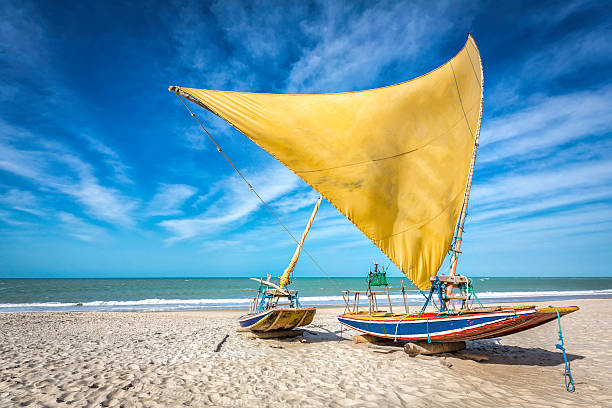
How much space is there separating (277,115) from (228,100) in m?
1.10

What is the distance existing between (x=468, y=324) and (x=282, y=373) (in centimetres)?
435

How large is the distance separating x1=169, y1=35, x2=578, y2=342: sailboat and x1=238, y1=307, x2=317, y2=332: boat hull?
2.41 meters

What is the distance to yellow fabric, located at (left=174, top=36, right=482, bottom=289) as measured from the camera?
6.82 meters

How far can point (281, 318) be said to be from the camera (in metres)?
9.98

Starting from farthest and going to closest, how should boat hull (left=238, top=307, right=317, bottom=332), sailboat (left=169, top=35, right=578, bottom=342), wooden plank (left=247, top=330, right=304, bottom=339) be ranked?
1. wooden plank (left=247, top=330, right=304, bottom=339)
2. boat hull (left=238, top=307, right=317, bottom=332)
3. sailboat (left=169, top=35, right=578, bottom=342)

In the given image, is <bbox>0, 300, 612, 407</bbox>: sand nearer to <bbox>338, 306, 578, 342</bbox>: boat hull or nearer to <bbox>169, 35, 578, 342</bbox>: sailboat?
<bbox>338, 306, 578, 342</bbox>: boat hull

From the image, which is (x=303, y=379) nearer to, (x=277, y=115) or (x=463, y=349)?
(x=463, y=349)

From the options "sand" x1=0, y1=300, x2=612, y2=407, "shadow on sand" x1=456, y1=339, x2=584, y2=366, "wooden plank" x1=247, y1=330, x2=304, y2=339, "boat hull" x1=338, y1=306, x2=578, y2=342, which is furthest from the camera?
"wooden plank" x1=247, y1=330, x2=304, y2=339

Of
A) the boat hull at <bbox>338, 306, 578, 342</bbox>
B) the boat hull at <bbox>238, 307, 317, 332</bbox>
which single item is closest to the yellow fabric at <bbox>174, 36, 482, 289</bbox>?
the boat hull at <bbox>338, 306, 578, 342</bbox>

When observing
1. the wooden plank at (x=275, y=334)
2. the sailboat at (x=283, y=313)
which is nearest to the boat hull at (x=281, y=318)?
the sailboat at (x=283, y=313)

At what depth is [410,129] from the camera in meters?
7.97

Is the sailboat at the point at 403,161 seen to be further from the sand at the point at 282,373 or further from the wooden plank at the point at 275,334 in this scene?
the wooden plank at the point at 275,334

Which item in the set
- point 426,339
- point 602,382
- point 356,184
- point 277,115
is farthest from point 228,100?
point 602,382

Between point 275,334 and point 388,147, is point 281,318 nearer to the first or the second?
point 275,334
